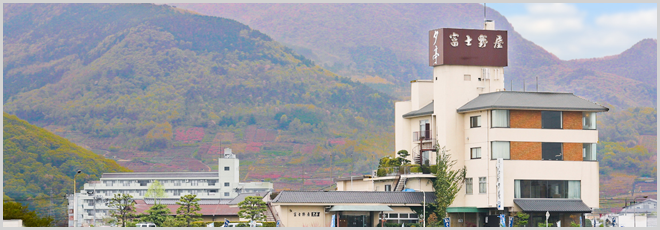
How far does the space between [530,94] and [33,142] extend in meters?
157

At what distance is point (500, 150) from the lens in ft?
185

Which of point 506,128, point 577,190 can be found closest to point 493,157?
point 506,128

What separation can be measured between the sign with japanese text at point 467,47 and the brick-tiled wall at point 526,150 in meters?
7.59

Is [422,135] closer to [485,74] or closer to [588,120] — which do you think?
[485,74]

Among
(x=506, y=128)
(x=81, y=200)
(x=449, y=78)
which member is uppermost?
(x=449, y=78)

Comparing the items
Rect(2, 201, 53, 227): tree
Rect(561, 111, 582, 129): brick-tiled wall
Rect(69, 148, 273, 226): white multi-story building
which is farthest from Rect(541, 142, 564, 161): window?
Rect(69, 148, 273, 226): white multi-story building

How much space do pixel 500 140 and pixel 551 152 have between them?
12.0 ft

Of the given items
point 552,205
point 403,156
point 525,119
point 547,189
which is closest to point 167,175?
point 403,156

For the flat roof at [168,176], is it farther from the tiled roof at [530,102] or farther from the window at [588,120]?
the window at [588,120]

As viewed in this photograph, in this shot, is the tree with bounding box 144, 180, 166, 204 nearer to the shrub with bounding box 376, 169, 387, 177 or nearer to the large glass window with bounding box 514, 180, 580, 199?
the shrub with bounding box 376, 169, 387, 177

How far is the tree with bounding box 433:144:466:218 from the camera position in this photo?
58281mm

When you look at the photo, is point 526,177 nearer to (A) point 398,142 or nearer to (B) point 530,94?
(B) point 530,94

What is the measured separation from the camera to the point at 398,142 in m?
68.7

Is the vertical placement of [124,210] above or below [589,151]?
below
